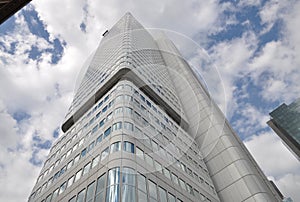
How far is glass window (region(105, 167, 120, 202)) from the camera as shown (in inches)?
730

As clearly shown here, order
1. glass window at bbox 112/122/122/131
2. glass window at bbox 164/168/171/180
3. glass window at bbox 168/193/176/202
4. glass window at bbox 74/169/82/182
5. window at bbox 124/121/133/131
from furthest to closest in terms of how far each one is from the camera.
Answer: window at bbox 124/121/133/131
glass window at bbox 112/122/122/131
glass window at bbox 164/168/171/180
glass window at bbox 74/169/82/182
glass window at bbox 168/193/176/202

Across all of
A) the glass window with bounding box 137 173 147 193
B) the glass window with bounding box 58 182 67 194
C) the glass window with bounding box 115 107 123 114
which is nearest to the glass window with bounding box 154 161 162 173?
the glass window with bounding box 137 173 147 193

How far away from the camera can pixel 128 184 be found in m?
19.9

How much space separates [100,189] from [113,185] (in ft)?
5.31

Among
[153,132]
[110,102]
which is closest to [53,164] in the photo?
[110,102]

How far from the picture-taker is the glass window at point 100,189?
765 inches

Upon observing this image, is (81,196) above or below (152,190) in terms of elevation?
above

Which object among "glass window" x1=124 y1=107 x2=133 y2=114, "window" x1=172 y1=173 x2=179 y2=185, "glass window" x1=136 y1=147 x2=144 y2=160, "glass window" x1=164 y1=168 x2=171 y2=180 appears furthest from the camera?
"glass window" x1=124 y1=107 x2=133 y2=114

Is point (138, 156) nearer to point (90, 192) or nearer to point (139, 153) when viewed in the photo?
point (139, 153)

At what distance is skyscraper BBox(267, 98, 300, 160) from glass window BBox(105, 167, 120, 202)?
127 metres

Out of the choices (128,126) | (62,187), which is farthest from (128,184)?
(62,187)

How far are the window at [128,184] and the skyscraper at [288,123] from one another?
126172mm

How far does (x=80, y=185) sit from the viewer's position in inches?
934

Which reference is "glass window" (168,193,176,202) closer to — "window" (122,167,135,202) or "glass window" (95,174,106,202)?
"window" (122,167,135,202)
